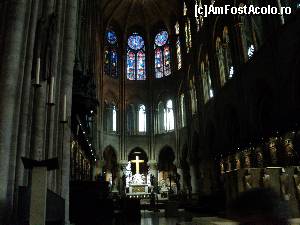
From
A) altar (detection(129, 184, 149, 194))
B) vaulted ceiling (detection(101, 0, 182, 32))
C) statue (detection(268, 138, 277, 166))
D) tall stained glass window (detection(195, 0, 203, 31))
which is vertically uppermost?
vaulted ceiling (detection(101, 0, 182, 32))

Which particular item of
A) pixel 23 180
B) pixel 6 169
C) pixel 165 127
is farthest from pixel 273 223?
pixel 165 127

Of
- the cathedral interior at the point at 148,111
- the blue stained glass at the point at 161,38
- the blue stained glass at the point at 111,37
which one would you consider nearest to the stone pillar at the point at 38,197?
the cathedral interior at the point at 148,111

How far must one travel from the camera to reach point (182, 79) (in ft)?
94.4

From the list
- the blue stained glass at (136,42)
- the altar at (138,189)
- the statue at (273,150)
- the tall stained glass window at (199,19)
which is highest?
the blue stained glass at (136,42)

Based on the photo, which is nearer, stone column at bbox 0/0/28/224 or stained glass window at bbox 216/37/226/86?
stone column at bbox 0/0/28/224

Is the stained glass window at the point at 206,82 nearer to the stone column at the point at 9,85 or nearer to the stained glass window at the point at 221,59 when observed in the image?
the stained glass window at the point at 221,59

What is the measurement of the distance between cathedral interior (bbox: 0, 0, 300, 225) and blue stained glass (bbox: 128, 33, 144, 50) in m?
0.11

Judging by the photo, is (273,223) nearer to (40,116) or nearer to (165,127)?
(40,116)

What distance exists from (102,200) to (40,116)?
13.2ft

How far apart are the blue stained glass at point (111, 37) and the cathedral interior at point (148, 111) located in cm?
21

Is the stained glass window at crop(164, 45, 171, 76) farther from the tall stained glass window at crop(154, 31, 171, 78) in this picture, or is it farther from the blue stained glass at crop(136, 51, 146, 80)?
the blue stained glass at crop(136, 51, 146, 80)

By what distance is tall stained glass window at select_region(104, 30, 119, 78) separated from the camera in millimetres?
32281

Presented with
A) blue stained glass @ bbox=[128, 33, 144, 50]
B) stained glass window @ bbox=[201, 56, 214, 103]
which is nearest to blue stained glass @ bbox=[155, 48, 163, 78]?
blue stained glass @ bbox=[128, 33, 144, 50]

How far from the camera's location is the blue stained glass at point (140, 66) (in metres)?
33.1
